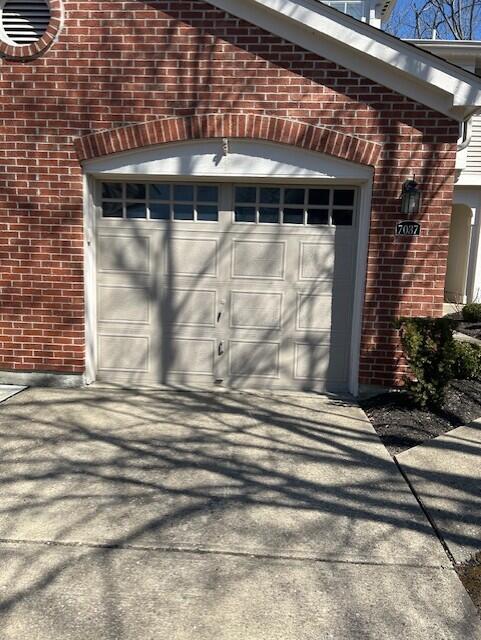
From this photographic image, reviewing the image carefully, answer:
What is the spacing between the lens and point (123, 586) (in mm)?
2738


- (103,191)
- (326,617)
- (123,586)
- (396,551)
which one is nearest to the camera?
(326,617)

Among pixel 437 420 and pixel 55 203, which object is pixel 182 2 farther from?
pixel 437 420

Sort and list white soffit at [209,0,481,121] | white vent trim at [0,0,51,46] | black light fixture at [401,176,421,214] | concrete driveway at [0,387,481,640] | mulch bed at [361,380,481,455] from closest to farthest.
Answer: concrete driveway at [0,387,481,640] < mulch bed at [361,380,481,455] < white soffit at [209,0,481,121] < black light fixture at [401,176,421,214] < white vent trim at [0,0,51,46]

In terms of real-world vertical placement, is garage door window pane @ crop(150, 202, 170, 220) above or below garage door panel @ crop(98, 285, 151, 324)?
above

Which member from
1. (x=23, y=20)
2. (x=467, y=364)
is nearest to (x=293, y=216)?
(x=467, y=364)

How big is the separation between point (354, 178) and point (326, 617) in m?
4.43

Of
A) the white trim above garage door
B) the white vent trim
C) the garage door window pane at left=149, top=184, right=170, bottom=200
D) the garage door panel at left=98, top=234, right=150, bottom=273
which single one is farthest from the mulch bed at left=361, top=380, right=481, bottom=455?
the white vent trim

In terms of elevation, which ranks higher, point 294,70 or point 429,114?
point 294,70

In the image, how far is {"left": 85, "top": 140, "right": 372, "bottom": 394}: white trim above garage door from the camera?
5.71m

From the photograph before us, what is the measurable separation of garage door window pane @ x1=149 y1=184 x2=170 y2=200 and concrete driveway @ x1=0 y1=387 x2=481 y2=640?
8.38ft

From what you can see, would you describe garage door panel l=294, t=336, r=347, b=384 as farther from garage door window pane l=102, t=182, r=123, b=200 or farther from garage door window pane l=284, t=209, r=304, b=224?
garage door window pane l=102, t=182, r=123, b=200

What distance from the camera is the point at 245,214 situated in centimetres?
611

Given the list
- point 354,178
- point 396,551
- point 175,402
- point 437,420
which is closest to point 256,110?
point 354,178

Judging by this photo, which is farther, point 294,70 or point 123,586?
point 294,70
